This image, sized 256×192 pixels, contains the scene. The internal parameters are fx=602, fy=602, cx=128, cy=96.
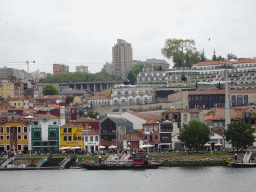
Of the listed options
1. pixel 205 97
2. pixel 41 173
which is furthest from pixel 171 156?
pixel 205 97

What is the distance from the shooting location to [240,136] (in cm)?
9031

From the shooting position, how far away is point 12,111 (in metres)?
134

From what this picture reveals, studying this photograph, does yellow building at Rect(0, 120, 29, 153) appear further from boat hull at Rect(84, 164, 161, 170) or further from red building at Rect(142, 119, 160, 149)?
red building at Rect(142, 119, 160, 149)

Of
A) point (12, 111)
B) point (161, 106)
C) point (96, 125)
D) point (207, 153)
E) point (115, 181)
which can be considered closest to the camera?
point (115, 181)

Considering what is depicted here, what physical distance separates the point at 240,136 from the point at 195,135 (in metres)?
6.83

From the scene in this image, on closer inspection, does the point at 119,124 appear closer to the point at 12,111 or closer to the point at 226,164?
the point at 226,164

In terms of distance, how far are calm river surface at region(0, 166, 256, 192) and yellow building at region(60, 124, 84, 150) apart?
16.2 metres

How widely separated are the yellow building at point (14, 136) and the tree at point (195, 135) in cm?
2702

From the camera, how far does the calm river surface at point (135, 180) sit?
226ft

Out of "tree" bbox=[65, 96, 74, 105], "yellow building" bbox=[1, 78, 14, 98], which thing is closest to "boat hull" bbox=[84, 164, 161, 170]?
"tree" bbox=[65, 96, 74, 105]

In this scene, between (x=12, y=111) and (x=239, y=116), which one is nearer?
(x=239, y=116)

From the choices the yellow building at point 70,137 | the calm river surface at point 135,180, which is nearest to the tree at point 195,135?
the calm river surface at point 135,180

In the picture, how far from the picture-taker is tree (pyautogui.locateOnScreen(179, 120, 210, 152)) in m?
92.2

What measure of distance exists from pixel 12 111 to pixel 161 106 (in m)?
35.1
